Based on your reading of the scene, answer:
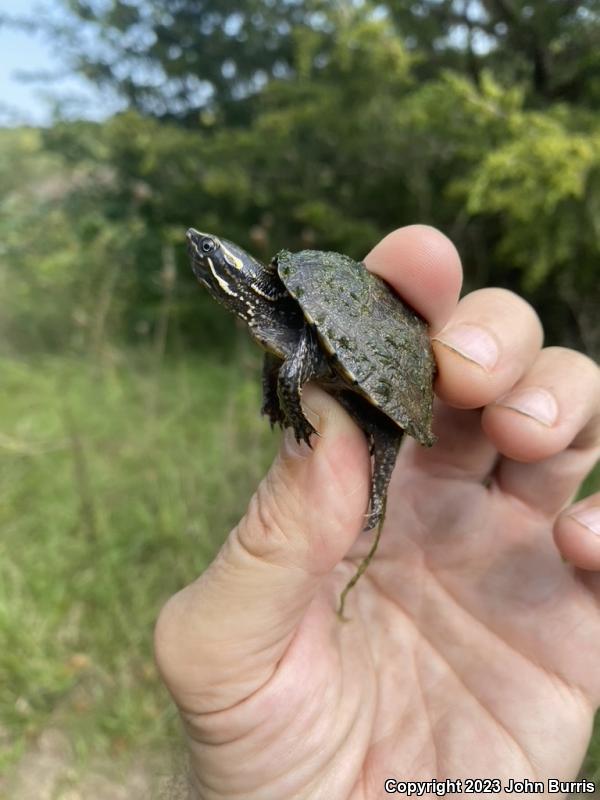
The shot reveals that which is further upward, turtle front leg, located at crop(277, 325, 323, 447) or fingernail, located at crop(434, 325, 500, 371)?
fingernail, located at crop(434, 325, 500, 371)

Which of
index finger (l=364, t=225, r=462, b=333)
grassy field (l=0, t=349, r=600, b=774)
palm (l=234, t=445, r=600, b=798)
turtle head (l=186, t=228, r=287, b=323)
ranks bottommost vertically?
grassy field (l=0, t=349, r=600, b=774)

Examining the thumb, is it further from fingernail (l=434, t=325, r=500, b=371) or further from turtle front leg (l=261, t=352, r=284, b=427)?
fingernail (l=434, t=325, r=500, b=371)

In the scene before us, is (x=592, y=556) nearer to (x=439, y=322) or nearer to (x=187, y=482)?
(x=439, y=322)

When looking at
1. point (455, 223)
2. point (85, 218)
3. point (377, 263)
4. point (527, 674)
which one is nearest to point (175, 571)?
point (527, 674)

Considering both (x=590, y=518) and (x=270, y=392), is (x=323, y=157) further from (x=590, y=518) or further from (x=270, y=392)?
(x=590, y=518)

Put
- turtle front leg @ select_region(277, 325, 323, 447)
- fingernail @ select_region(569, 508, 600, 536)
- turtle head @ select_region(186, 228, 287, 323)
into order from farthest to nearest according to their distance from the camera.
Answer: turtle head @ select_region(186, 228, 287, 323)
fingernail @ select_region(569, 508, 600, 536)
turtle front leg @ select_region(277, 325, 323, 447)

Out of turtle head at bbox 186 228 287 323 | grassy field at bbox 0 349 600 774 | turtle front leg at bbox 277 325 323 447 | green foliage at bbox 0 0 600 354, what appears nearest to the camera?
turtle front leg at bbox 277 325 323 447

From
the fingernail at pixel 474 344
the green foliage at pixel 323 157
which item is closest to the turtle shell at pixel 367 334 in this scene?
the fingernail at pixel 474 344

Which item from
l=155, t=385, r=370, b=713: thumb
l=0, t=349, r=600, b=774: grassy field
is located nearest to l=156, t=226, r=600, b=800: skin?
l=155, t=385, r=370, b=713: thumb
